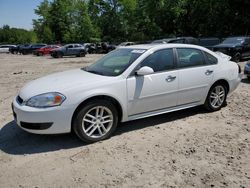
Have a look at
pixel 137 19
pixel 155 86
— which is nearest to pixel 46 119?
pixel 155 86

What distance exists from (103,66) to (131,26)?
45619 millimetres

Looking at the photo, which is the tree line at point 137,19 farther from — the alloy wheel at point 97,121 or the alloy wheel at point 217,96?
the alloy wheel at point 97,121

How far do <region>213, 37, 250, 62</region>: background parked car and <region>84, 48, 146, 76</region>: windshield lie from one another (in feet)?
37.1

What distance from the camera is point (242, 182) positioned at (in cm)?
324

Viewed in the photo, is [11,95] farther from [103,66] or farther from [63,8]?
[63,8]

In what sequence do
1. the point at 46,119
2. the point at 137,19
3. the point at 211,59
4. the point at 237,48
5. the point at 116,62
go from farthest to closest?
the point at 137,19
the point at 237,48
the point at 211,59
the point at 116,62
the point at 46,119

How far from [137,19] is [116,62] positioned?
43.9 metres

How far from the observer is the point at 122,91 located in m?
4.51

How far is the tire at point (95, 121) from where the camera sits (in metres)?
4.24

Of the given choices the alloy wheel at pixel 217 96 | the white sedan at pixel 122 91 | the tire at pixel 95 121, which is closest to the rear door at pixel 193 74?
the white sedan at pixel 122 91

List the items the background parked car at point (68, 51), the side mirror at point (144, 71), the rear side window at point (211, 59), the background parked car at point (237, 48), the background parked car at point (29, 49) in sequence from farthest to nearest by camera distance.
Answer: the background parked car at point (29, 49) → the background parked car at point (68, 51) → the background parked car at point (237, 48) → the rear side window at point (211, 59) → the side mirror at point (144, 71)

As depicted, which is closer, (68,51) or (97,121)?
(97,121)

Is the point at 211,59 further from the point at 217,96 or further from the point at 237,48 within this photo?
the point at 237,48

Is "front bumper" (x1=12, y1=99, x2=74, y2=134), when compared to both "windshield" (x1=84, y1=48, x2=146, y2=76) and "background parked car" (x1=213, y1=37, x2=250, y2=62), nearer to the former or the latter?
"windshield" (x1=84, y1=48, x2=146, y2=76)
